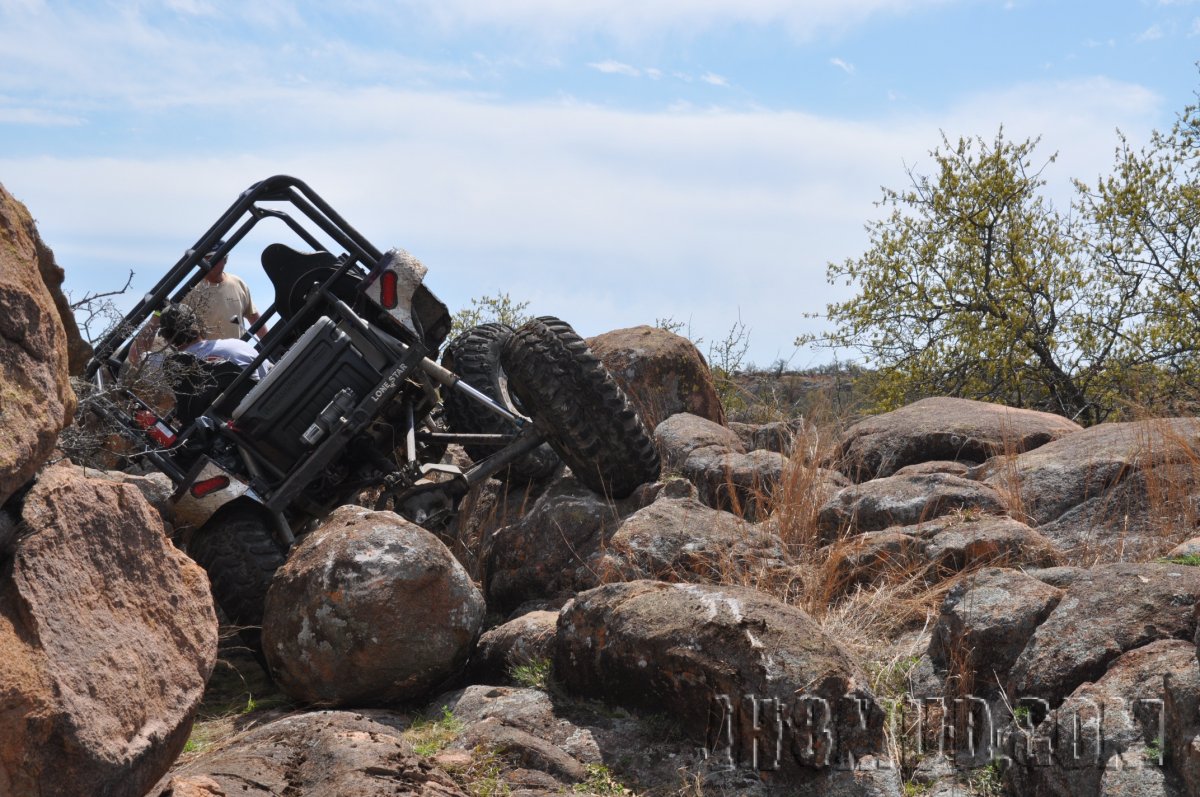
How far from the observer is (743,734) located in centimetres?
423

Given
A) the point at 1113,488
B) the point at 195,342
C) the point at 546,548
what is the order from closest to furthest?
the point at 1113,488 < the point at 546,548 < the point at 195,342

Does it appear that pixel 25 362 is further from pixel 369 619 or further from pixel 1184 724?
pixel 1184 724

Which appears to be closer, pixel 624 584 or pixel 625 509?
pixel 624 584

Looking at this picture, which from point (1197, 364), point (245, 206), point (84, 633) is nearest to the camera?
point (84, 633)

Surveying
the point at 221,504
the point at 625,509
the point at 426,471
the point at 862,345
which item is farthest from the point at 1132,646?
the point at 862,345

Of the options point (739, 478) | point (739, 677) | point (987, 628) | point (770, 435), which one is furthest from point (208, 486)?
point (770, 435)

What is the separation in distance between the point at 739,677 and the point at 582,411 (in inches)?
116

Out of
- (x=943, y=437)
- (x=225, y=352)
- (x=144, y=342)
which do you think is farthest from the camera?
(x=943, y=437)

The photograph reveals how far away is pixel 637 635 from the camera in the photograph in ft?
14.9

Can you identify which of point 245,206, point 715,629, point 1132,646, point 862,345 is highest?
point 862,345

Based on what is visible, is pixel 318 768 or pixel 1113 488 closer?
pixel 318 768

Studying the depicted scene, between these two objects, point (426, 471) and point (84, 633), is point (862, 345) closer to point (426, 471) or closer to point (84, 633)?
point (426, 471)

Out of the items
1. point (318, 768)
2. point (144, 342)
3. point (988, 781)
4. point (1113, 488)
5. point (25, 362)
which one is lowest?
point (318, 768)

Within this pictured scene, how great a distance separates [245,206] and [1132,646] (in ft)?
17.8
